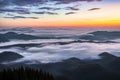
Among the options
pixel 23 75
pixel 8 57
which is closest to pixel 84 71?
pixel 8 57

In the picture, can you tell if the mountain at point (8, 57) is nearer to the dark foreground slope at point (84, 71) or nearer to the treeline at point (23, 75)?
the dark foreground slope at point (84, 71)

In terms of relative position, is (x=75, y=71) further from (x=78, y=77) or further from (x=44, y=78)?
(x=44, y=78)

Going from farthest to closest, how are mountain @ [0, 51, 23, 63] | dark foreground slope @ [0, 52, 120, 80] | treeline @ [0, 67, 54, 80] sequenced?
mountain @ [0, 51, 23, 63] < dark foreground slope @ [0, 52, 120, 80] < treeline @ [0, 67, 54, 80]

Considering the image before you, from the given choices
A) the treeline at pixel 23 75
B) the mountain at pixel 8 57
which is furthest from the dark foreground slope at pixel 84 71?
the treeline at pixel 23 75

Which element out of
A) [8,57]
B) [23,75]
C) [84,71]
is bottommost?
[84,71]

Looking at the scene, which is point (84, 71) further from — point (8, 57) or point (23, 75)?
point (23, 75)

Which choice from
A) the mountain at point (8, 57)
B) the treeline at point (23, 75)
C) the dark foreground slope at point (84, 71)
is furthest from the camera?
the mountain at point (8, 57)

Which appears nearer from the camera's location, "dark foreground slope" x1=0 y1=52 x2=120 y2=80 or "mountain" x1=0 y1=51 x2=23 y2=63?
"dark foreground slope" x1=0 y1=52 x2=120 y2=80

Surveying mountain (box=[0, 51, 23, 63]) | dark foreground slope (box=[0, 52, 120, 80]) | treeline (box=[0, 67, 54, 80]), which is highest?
treeline (box=[0, 67, 54, 80])

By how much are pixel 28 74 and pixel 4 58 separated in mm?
117235

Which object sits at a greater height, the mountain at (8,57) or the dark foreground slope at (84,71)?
the mountain at (8,57)

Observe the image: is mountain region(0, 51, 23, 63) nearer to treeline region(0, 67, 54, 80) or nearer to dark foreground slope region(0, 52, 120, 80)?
dark foreground slope region(0, 52, 120, 80)

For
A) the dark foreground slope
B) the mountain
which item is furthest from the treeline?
the mountain

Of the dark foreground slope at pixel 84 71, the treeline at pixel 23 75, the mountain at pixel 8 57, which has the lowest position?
the dark foreground slope at pixel 84 71
